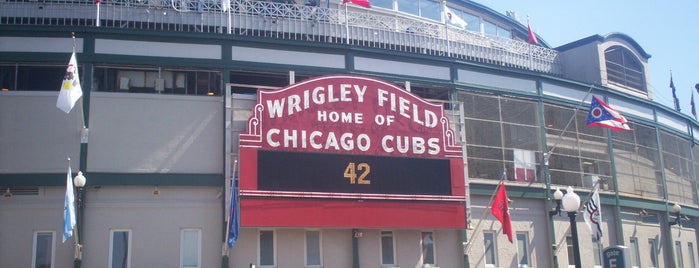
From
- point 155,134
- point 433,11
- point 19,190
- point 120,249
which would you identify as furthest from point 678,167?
point 19,190

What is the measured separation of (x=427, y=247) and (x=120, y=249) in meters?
10.3

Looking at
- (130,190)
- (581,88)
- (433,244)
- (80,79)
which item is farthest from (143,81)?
(581,88)

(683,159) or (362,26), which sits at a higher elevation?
(362,26)

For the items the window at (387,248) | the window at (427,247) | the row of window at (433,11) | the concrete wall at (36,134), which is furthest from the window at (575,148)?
the concrete wall at (36,134)

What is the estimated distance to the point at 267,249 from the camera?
26.6 metres

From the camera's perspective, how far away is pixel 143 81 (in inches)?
1069

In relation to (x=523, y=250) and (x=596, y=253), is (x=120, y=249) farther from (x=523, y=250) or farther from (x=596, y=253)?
(x=596, y=253)

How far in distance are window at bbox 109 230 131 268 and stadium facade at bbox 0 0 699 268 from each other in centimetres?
3

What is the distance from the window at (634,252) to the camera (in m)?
34.6

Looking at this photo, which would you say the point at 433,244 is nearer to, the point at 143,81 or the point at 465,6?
the point at 143,81

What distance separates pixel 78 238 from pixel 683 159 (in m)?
29.0

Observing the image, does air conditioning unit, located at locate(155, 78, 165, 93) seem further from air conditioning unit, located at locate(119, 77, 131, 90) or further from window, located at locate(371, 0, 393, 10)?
window, located at locate(371, 0, 393, 10)

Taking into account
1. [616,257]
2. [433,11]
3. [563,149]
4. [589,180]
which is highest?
[433,11]

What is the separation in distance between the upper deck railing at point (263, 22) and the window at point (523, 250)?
7.00 metres
